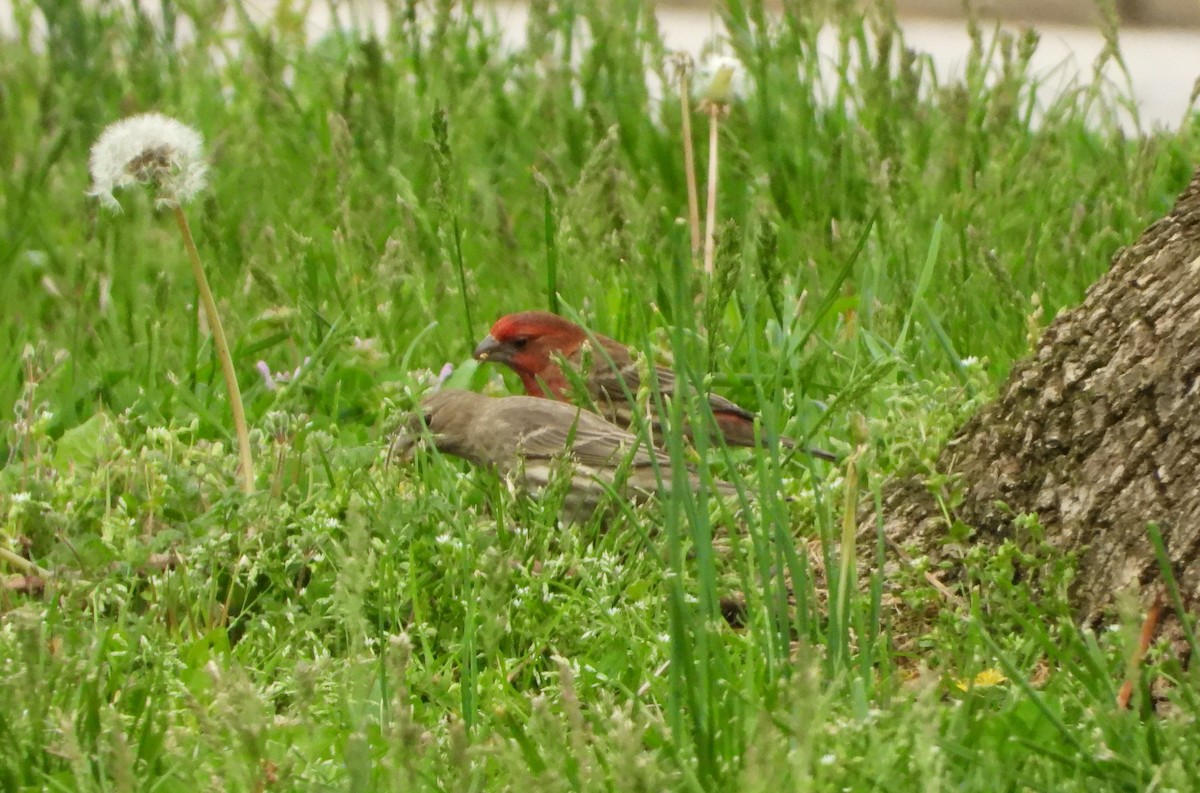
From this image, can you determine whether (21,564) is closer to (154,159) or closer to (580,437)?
(154,159)

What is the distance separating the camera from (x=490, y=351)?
191 inches

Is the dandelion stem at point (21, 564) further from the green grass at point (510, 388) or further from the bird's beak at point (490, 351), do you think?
the bird's beak at point (490, 351)

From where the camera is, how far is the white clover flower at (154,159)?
3.47m

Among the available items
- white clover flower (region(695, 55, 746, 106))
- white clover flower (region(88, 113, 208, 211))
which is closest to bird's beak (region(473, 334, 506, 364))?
white clover flower (region(695, 55, 746, 106))

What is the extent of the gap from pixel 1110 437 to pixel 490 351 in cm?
203

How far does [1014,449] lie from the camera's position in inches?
135

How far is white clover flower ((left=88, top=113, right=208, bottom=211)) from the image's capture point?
11.4ft

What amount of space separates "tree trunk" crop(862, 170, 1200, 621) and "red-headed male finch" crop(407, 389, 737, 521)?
83cm

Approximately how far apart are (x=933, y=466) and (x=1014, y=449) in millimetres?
297

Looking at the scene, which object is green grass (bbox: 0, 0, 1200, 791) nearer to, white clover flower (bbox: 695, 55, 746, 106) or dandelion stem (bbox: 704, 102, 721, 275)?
dandelion stem (bbox: 704, 102, 721, 275)

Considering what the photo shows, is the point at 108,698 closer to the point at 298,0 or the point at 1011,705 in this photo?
the point at 1011,705

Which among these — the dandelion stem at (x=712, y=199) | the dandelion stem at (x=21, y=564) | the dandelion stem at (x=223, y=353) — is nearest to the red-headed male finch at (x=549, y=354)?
the dandelion stem at (x=712, y=199)

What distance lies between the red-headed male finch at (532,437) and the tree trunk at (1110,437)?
83 cm

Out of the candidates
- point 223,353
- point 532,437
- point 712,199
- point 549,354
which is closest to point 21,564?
point 223,353
